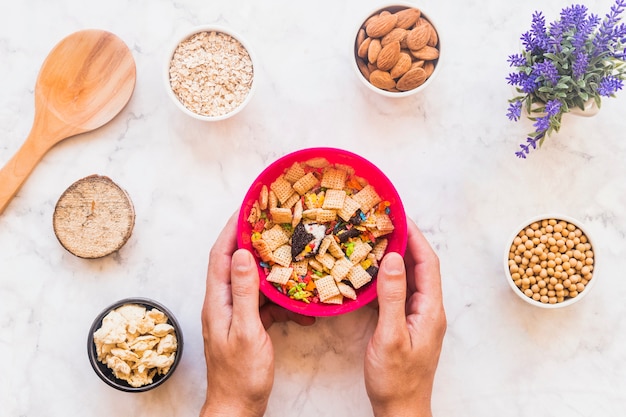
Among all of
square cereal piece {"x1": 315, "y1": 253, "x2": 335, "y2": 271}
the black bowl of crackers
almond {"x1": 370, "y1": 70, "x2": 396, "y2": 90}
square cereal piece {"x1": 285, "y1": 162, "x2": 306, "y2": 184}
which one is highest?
almond {"x1": 370, "y1": 70, "x2": 396, "y2": 90}

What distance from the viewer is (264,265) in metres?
1.41

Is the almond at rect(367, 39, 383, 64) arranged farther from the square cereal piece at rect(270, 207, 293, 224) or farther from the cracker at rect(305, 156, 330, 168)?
the square cereal piece at rect(270, 207, 293, 224)

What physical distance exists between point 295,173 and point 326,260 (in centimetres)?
21

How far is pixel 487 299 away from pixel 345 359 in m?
0.39

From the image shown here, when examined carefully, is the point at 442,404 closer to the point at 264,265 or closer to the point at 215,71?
the point at 264,265

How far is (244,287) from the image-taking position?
1.31 m

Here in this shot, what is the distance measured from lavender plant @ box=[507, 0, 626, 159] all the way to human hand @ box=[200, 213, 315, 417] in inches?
27.7

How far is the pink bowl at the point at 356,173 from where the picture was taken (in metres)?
1.36

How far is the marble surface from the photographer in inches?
61.5

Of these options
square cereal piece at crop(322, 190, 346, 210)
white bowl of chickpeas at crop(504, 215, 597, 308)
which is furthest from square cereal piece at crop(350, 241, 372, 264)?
white bowl of chickpeas at crop(504, 215, 597, 308)

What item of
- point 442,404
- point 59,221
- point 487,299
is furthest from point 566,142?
point 59,221

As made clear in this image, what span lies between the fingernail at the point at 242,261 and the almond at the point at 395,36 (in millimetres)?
584

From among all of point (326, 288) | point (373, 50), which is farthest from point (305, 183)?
point (373, 50)

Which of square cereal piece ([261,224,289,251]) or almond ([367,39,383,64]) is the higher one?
almond ([367,39,383,64])
